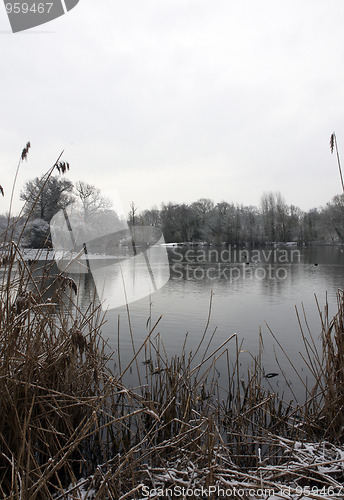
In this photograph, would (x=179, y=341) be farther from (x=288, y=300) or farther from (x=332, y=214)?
(x=332, y=214)

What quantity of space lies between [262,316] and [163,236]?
62545 millimetres

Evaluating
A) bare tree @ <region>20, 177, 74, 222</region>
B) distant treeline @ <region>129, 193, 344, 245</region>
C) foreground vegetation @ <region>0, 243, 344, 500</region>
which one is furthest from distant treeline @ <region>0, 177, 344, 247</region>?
foreground vegetation @ <region>0, 243, 344, 500</region>

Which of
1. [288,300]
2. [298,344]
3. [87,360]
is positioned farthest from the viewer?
[288,300]

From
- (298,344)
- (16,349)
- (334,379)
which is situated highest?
(16,349)

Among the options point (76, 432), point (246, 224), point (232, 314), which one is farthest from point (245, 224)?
point (76, 432)

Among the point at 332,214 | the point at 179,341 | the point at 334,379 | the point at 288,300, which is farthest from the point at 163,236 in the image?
the point at 334,379

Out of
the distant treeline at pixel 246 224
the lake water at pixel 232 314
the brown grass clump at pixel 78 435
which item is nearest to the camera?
the brown grass clump at pixel 78 435

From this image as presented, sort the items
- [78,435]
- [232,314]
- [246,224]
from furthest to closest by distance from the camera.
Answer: [246,224], [232,314], [78,435]

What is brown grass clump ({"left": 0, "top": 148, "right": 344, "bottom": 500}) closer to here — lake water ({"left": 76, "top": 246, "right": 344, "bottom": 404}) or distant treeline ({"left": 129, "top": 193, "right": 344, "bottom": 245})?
lake water ({"left": 76, "top": 246, "right": 344, "bottom": 404})

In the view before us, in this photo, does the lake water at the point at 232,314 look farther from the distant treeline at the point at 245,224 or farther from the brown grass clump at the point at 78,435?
the distant treeline at the point at 245,224

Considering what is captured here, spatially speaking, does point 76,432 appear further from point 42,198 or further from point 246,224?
point 246,224

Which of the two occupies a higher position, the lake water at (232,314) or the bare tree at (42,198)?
the bare tree at (42,198)

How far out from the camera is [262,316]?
1080 cm

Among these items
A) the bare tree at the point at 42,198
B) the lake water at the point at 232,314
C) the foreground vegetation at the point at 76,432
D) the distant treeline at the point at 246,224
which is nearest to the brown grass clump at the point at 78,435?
the foreground vegetation at the point at 76,432
